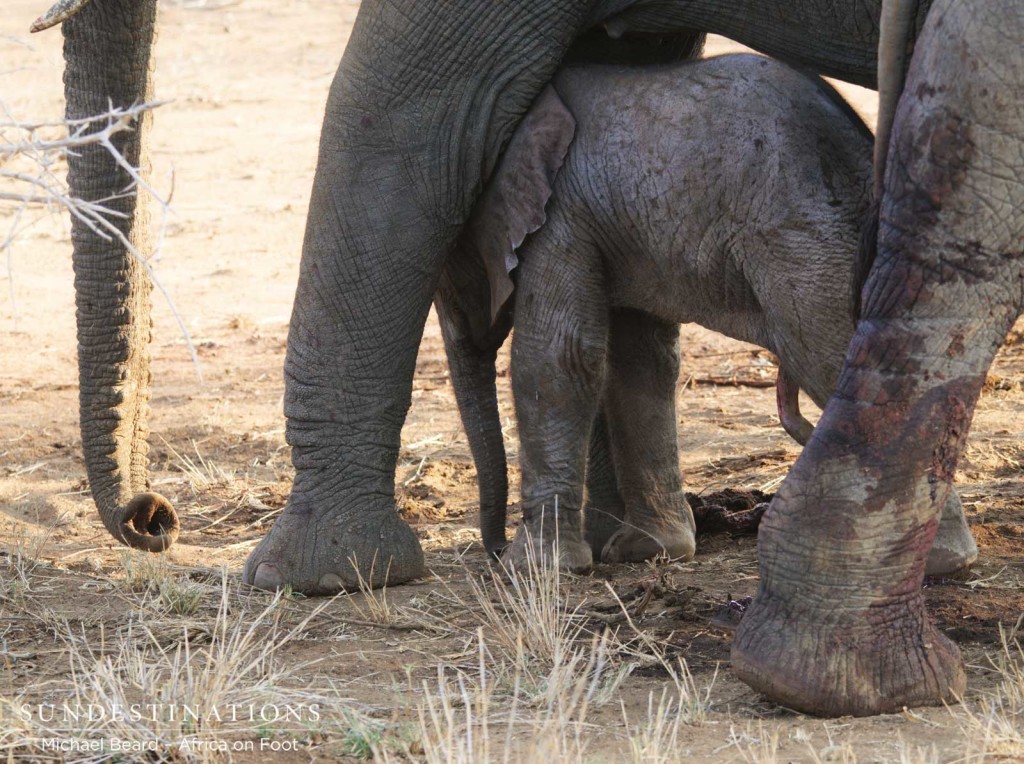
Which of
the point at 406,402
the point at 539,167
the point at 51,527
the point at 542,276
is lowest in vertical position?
the point at 51,527

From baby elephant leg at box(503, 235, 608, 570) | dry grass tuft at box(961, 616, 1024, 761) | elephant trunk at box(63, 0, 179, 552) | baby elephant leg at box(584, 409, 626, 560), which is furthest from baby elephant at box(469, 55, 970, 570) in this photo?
elephant trunk at box(63, 0, 179, 552)

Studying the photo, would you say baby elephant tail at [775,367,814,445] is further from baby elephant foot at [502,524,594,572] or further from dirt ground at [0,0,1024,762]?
baby elephant foot at [502,524,594,572]

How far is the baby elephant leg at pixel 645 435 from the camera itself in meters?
5.05

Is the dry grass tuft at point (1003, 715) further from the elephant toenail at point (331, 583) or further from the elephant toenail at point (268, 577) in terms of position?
the elephant toenail at point (268, 577)

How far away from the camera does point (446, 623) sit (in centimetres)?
425

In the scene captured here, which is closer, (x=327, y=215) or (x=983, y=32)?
(x=983, y=32)

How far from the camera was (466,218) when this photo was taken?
4.77 metres

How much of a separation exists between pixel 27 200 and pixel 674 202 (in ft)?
6.12

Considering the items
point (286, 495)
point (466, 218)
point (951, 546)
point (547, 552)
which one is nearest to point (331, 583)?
point (547, 552)

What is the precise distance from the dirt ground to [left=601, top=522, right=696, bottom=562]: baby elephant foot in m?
0.09

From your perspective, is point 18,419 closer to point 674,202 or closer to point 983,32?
point 674,202

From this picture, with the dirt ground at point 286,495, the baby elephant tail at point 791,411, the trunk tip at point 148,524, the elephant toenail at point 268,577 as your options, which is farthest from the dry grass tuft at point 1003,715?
the trunk tip at point 148,524

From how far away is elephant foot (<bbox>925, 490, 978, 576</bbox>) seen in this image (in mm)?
4477

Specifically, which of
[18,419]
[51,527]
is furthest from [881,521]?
[18,419]
